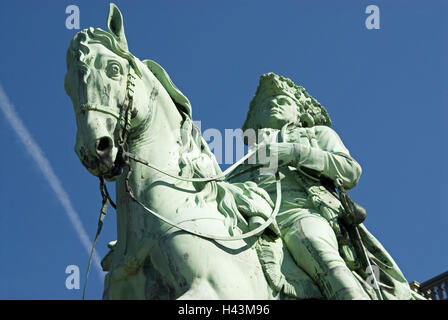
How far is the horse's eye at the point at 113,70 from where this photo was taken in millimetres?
7805

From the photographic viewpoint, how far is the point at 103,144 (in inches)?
295

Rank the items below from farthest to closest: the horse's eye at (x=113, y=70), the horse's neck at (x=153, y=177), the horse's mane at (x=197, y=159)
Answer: the horse's mane at (x=197, y=159) < the horse's eye at (x=113, y=70) < the horse's neck at (x=153, y=177)

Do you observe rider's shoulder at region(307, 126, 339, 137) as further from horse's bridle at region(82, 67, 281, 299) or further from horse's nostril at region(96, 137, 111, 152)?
horse's nostril at region(96, 137, 111, 152)

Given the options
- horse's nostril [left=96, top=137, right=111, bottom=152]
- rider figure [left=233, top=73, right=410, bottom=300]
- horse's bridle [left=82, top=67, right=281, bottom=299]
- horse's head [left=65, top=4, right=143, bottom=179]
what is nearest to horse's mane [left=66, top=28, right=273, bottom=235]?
horse's head [left=65, top=4, right=143, bottom=179]

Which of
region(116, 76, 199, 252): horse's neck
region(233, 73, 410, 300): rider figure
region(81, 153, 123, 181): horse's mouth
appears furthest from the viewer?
region(233, 73, 410, 300): rider figure

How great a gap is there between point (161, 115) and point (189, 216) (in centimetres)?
111

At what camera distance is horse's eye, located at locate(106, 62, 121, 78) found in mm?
7805

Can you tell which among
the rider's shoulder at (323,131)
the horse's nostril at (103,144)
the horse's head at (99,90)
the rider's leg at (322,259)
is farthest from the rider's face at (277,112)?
the horse's nostril at (103,144)

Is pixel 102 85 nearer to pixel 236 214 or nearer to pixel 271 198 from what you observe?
pixel 236 214

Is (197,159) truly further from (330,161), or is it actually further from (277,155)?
(330,161)

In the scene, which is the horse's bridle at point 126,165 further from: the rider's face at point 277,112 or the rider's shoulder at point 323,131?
the rider's face at point 277,112

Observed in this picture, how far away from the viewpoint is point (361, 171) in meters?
9.82
